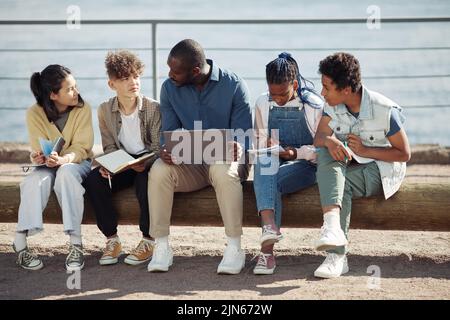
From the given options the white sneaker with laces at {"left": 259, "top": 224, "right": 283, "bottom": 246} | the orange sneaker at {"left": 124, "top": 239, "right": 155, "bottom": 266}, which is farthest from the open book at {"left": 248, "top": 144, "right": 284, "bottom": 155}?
the orange sneaker at {"left": 124, "top": 239, "right": 155, "bottom": 266}

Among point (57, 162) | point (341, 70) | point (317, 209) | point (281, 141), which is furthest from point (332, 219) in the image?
point (57, 162)

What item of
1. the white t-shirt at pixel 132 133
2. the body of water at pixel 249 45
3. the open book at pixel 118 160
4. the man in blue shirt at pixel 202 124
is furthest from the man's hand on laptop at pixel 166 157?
the body of water at pixel 249 45

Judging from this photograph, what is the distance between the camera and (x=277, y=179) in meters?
5.07

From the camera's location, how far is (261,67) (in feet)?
44.0

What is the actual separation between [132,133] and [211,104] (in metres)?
0.52

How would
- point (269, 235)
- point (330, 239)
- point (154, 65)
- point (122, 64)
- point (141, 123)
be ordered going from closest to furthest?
point (330, 239)
point (269, 235)
point (122, 64)
point (141, 123)
point (154, 65)

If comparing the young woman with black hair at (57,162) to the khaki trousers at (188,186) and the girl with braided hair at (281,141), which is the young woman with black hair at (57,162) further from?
the girl with braided hair at (281,141)

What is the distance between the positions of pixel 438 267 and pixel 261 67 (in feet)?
27.7

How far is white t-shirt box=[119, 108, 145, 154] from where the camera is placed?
5.45 metres

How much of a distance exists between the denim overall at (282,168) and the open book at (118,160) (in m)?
0.66

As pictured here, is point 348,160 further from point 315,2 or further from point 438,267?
point 315,2

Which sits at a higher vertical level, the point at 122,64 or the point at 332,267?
the point at 122,64

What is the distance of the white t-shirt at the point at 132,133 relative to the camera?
5.45 metres

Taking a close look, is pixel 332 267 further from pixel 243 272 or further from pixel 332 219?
pixel 243 272
